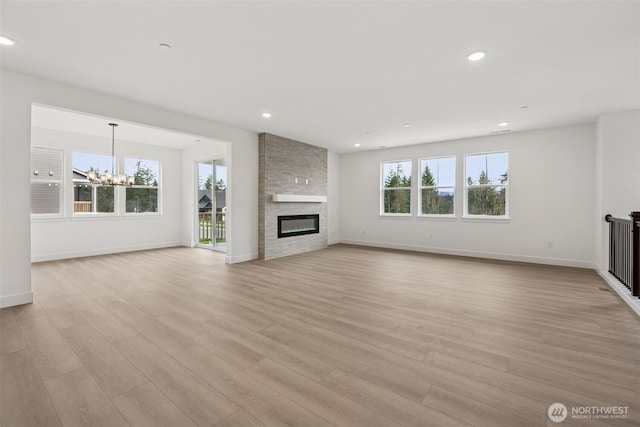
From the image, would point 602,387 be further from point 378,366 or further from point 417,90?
point 417,90

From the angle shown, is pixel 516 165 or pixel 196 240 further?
pixel 196 240

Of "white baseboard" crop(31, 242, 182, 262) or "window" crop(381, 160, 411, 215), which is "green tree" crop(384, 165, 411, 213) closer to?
"window" crop(381, 160, 411, 215)

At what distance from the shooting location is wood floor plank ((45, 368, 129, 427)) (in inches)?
60.8

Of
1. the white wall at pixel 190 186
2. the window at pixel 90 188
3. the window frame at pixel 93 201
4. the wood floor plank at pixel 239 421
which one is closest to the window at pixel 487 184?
the wood floor plank at pixel 239 421

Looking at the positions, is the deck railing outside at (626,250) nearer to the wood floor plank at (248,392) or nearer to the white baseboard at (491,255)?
the white baseboard at (491,255)

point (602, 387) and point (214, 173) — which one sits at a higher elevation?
point (214, 173)

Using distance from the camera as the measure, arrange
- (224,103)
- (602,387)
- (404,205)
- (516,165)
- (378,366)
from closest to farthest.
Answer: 1. (602,387)
2. (378,366)
3. (224,103)
4. (516,165)
5. (404,205)

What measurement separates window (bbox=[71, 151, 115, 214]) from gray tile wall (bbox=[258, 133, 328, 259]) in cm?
378

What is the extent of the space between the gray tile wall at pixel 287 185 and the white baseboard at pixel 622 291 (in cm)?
561

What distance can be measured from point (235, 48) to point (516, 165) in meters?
6.01

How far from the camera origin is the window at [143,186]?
23.7 feet

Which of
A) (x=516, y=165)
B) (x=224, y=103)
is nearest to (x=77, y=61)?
(x=224, y=103)

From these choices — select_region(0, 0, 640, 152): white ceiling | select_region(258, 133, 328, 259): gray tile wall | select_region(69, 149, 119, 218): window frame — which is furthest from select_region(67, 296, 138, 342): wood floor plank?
select_region(69, 149, 119, 218): window frame

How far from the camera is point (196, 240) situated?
7.97 meters
